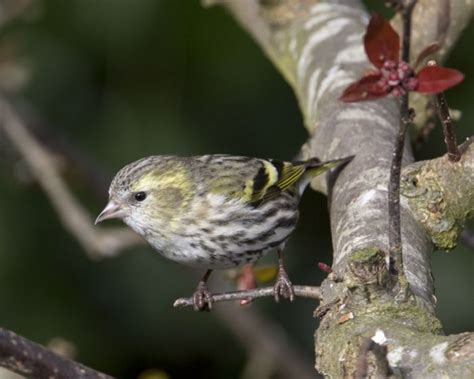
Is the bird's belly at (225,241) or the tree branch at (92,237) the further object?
the tree branch at (92,237)

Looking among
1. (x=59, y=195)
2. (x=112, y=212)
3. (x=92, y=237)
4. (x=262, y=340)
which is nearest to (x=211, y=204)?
(x=112, y=212)

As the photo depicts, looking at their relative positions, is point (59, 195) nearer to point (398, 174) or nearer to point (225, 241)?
point (225, 241)

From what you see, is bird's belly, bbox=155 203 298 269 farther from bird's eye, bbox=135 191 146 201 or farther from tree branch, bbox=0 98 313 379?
tree branch, bbox=0 98 313 379

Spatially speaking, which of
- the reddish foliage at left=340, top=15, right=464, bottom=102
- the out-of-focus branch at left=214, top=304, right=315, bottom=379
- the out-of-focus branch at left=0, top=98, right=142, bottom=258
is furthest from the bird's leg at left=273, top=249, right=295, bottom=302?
the reddish foliage at left=340, top=15, right=464, bottom=102

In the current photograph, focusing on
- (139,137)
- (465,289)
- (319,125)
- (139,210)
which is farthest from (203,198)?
(465,289)

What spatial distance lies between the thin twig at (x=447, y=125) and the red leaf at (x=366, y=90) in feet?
0.28

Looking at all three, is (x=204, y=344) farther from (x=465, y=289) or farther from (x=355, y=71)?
(x=355, y=71)

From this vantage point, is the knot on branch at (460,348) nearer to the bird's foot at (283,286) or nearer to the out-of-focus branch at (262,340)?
the bird's foot at (283,286)

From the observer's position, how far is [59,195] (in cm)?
348

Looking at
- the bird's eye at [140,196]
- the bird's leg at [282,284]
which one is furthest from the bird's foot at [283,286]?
the bird's eye at [140,196]

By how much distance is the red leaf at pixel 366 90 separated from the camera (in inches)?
58.3

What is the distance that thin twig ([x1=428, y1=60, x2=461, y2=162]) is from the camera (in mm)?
1737

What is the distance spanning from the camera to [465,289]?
3.91 meters

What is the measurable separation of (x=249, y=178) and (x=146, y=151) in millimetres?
887
